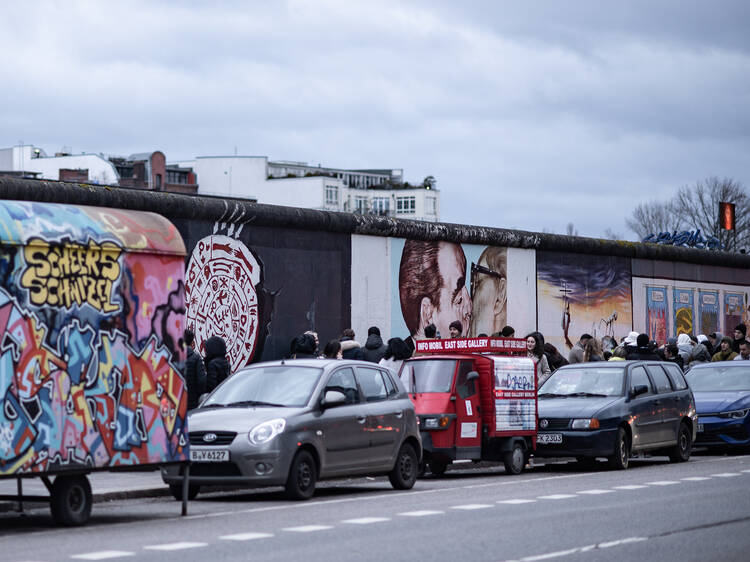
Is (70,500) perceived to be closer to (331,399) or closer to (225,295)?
(331,399)

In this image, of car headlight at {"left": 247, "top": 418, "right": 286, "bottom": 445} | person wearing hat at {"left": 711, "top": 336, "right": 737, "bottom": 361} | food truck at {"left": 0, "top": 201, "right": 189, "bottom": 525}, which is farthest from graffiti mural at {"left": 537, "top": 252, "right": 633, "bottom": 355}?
food truck at {"left": 0, "top": 201, "right": 189, "bottom": 525}

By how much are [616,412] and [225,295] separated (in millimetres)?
7829

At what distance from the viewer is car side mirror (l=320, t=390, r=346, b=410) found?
17250 mm

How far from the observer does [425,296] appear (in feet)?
103

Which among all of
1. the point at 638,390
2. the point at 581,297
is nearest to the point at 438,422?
the point at 638,390

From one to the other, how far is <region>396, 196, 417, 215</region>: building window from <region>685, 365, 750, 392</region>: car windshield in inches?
5027

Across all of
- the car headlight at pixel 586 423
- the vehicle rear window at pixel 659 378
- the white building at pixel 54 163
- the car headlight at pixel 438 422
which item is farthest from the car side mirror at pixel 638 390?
the white building at pixel 54 163

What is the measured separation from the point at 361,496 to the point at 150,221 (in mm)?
4801

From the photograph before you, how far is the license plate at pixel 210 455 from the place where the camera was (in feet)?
53.9

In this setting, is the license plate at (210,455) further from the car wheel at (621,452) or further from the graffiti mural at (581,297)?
the graffiti mural at (581,297)

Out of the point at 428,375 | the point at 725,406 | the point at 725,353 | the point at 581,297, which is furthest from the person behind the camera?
the point at 581,297

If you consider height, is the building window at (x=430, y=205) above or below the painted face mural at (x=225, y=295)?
above

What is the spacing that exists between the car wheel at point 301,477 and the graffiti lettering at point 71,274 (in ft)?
11.8

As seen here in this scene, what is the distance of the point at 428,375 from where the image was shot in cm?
2100
